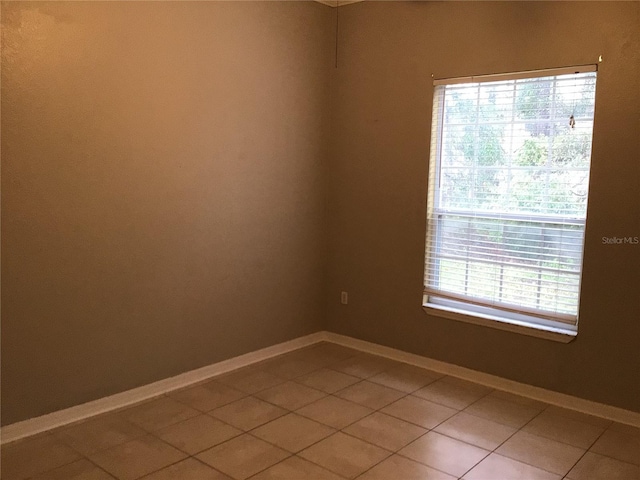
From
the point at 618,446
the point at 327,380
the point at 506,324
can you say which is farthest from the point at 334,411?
the point at 618,446

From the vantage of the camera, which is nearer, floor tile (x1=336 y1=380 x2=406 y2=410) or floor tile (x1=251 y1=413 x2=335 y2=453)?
floor tile (x1=251 y1=413 x2=335 y2=453)

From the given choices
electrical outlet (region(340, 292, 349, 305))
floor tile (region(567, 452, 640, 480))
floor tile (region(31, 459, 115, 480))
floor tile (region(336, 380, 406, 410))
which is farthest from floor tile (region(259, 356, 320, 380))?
floor tile (region(567, 452, 640, 480))

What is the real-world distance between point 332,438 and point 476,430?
82cm

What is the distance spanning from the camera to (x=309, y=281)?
4.51 meters

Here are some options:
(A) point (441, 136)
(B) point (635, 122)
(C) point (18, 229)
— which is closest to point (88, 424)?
(C) point (18, 229)

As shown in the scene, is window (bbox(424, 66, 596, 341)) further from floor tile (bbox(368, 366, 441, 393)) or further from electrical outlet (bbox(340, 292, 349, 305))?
electrical outlet (bbox(340, 292, 349, 305))

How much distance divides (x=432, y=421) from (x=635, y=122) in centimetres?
203

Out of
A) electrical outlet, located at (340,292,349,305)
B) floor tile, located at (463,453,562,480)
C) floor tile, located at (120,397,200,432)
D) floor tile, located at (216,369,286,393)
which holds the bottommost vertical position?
floor tile, located at (463,453,562,480)

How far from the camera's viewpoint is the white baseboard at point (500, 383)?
10.8 ft

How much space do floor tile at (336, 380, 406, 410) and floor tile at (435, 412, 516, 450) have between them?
1.38 feet

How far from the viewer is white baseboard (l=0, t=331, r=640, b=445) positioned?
297 cm

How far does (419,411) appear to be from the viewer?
11.0ft

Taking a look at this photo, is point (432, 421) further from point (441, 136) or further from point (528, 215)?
point (441, 136)

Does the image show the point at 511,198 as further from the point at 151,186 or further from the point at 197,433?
the point at 197,433
